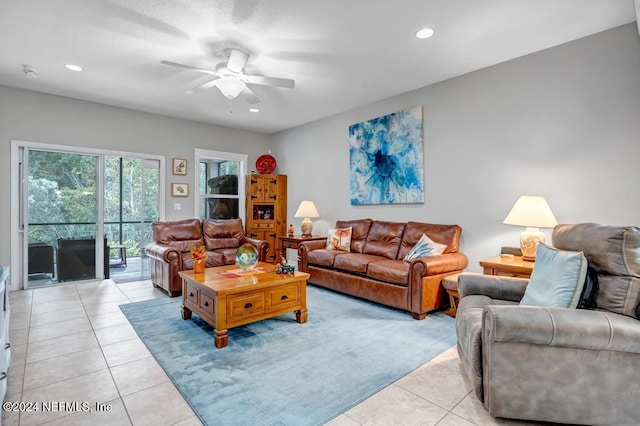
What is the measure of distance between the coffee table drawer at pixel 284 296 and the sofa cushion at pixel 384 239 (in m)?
1.55

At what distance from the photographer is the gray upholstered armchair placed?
158 centimetres

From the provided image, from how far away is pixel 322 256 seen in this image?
450 centimetres

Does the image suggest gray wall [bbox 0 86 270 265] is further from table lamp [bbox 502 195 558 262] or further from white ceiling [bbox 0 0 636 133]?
table lamp [bbox 502 195 558 262]

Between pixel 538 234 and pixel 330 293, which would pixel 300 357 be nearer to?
pixel 330 293

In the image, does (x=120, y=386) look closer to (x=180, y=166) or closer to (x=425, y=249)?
(x=425, y=249)

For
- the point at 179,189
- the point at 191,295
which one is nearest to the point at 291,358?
the point at 191,295

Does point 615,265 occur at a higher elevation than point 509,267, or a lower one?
higher

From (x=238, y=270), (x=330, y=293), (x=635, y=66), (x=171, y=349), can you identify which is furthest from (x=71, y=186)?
(x=635, y=66)

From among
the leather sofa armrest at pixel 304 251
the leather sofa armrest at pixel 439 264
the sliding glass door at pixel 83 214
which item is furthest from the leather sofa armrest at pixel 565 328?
the sliding glass door at pixel 83 214

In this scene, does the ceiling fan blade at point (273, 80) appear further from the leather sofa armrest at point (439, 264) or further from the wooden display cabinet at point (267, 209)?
the wooden display cabinet at point (267, 209)

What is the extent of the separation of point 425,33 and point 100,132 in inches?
188

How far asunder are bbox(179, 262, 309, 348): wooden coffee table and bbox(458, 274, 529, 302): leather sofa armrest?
1.49 m

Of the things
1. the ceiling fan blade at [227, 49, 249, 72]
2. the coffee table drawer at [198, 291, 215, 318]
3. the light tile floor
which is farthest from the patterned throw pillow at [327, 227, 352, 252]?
the ceiling fan blade at [227, 49, 249, 72]

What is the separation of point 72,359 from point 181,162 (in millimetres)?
3919
